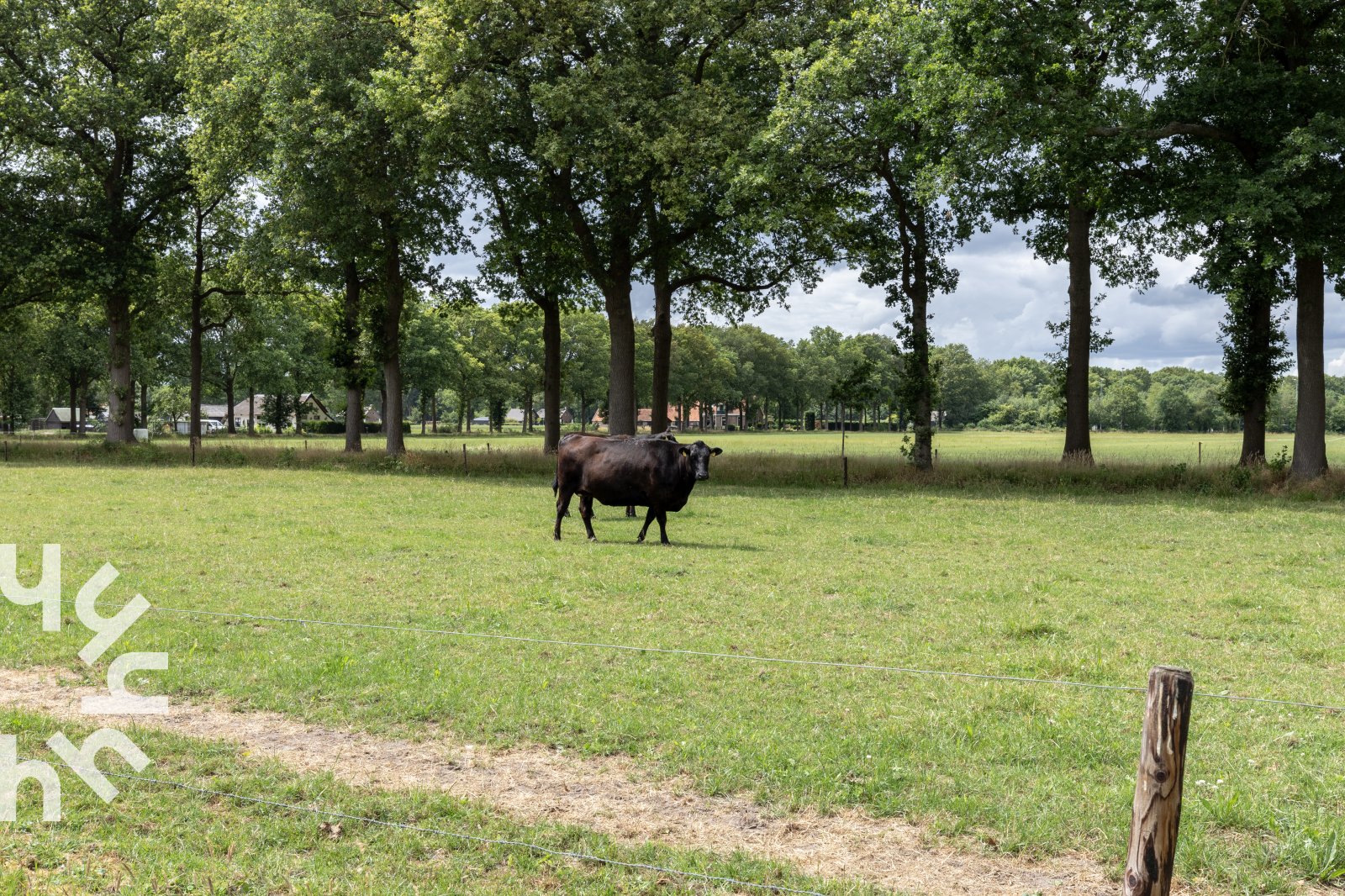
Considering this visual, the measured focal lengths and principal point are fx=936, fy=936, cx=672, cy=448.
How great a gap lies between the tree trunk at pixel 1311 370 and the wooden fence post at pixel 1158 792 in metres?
28.1

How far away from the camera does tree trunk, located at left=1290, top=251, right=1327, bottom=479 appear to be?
27.7 metres

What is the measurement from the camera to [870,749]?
7.16 m

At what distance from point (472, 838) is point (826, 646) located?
214 inches

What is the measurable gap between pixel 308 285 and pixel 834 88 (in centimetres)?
3178

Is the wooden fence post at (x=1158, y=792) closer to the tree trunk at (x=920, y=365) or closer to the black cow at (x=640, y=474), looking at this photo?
the black cow at (x=640, y=474)

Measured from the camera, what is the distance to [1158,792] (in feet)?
14.8

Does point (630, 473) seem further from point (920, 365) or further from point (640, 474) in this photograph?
point (920, 365)

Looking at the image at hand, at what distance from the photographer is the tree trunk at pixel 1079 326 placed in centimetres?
3234

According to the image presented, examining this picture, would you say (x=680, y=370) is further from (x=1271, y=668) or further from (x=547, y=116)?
(x=1271, y=668)

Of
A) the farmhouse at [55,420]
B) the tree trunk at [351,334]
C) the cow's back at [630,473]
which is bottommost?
the cow's back at [630,473]

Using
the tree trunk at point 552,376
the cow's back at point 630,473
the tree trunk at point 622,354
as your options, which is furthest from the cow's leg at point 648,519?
the tree trunk at point 552,376

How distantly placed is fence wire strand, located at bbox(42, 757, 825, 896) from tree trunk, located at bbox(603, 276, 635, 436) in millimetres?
26849

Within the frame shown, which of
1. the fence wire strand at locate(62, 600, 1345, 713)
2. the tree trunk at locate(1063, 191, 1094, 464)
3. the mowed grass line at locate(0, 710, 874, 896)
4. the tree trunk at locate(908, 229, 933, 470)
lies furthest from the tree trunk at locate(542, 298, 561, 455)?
the mowed grass line at locate(0, 710, 874, 896)

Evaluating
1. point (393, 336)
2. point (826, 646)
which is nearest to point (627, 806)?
point (826, 646)
